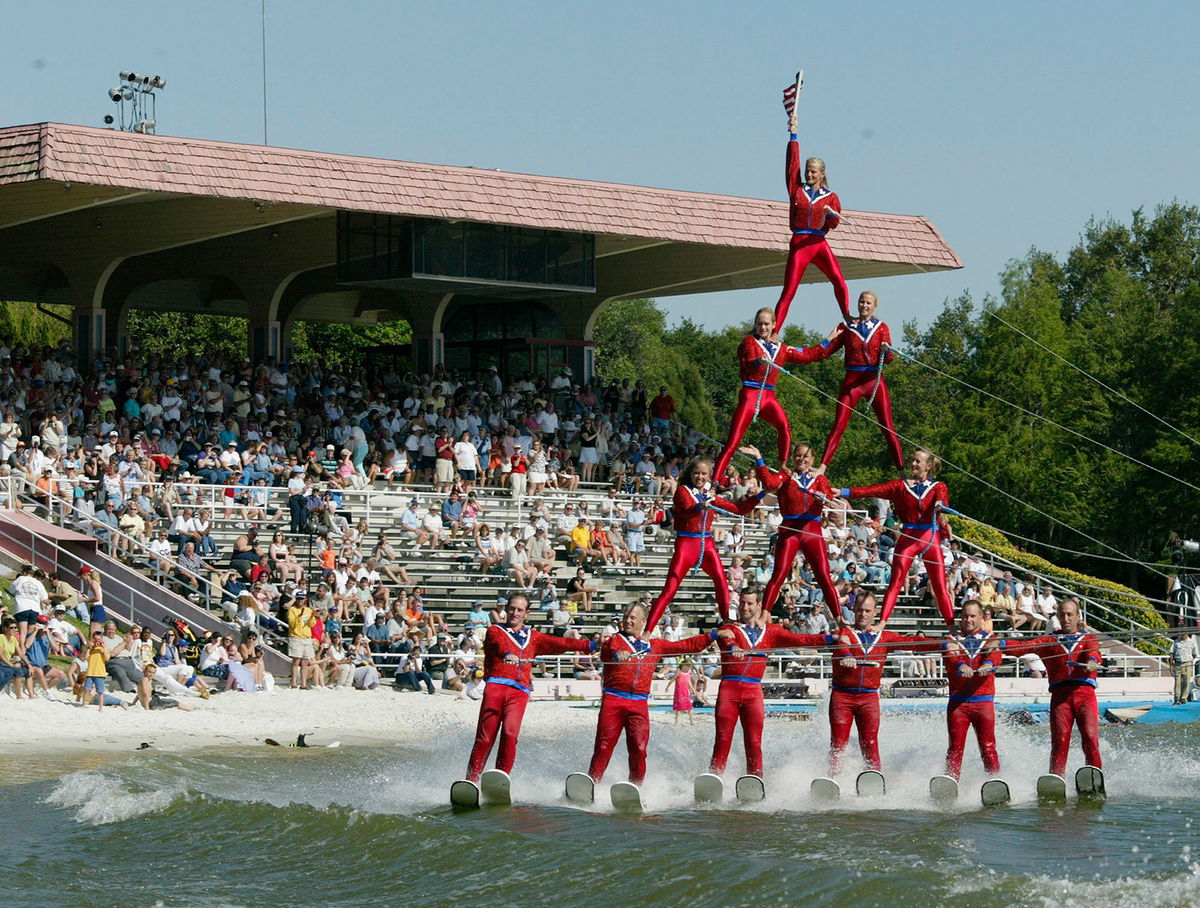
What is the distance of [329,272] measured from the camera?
34.5 meters

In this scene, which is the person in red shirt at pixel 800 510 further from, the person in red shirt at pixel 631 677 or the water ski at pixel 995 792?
the water ski at pixel 995 792

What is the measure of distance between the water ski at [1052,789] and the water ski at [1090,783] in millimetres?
162

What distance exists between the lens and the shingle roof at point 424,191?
24.5 metres

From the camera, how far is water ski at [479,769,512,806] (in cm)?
1498

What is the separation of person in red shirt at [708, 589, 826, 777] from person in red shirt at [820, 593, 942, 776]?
0.52m

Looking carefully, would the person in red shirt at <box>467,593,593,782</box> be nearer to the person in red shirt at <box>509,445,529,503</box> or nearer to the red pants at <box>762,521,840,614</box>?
the red pants at <box>762,521,840,614</box>

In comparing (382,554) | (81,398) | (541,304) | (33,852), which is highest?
(541,304)

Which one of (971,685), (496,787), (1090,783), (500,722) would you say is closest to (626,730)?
(500,722)

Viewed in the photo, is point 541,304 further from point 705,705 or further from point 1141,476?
point 1141,476

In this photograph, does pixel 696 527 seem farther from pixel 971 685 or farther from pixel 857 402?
pixel 971 685

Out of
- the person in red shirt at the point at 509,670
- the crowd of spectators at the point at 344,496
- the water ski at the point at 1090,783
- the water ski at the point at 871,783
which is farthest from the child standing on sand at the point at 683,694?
the person in red shirt at the point at 509,670

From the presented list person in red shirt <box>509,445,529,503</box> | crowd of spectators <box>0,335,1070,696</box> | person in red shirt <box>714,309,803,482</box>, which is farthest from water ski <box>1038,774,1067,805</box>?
person in red shirt <box>509,445,529,503</box>

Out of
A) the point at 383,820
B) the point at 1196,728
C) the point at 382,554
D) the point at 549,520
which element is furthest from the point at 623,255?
the point at 383,820

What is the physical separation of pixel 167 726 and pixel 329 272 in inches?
643
